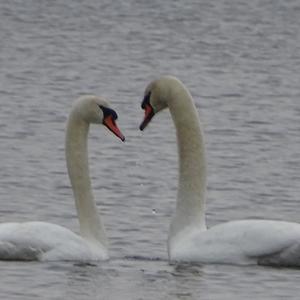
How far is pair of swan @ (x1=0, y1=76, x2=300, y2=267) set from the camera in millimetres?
14219

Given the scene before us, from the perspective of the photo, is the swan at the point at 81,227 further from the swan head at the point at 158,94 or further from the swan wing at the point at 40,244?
the swan head at the point at 158,94

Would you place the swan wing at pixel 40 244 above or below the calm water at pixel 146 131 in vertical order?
below

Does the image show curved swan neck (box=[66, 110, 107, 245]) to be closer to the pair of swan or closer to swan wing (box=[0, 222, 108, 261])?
the pair of swan

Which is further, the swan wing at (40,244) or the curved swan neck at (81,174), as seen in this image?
the curved swan neck at (81,174)

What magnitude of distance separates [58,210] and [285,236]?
3380mm

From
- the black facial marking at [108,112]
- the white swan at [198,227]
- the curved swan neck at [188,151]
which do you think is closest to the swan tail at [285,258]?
the white swan at [198,227]

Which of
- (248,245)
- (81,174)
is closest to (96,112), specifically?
(81,174)

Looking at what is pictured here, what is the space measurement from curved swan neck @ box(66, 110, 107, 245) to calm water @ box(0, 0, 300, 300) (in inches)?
13.6

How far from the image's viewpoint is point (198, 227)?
587 inches

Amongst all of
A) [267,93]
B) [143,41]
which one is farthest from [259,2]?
[267,93]

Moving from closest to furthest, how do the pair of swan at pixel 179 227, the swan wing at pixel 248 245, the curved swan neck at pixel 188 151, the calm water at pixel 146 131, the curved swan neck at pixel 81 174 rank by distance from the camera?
the calm water at pixel 146 131
the swan wing at pixel 248 245
the pair of swan at pixel 179 227
the curved swan neck at pixel 81 174
the curved swan neck at pixel 188 151

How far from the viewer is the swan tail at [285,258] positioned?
46.1 feet

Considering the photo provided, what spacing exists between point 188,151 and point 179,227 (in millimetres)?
616

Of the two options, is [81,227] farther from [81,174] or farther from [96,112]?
[96,112]
